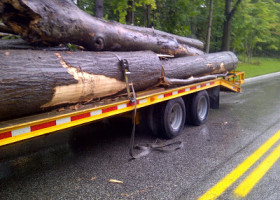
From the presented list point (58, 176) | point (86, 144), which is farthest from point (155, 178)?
point (86, 144)

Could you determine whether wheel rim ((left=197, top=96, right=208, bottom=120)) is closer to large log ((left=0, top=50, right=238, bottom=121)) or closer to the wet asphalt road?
the wet asphalt road

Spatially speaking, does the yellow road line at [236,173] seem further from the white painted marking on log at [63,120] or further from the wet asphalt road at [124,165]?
the white painted marking on log at [63,120]

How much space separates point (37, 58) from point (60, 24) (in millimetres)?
1024

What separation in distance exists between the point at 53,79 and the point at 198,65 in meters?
4.24

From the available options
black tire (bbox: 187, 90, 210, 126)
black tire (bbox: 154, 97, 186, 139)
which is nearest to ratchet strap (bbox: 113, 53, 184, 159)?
black tire (bbox: 154, 97, 186, 139)

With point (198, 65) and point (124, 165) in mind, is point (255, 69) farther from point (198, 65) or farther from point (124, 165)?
point (124, 165)

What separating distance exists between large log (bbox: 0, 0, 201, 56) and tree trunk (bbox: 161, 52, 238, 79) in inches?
33.1

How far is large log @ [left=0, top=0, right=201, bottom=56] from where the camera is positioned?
377cm

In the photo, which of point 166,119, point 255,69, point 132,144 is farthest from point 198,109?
point 255,69

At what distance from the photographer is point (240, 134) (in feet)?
19.3

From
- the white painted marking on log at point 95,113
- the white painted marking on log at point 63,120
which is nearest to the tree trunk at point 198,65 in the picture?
the white painted marking on log at point 95,113

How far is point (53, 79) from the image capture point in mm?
3396

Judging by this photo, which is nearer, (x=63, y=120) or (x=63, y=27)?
(x=63, y=120)

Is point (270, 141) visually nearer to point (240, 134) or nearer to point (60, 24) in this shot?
point (240, 134)
